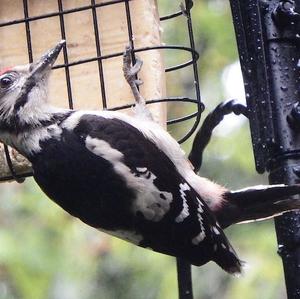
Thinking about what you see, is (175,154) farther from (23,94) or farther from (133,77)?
(23,94)

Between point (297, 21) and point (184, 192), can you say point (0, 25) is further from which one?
point (297, 21)

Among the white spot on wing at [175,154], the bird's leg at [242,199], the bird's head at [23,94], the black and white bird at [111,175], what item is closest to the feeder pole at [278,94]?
the bird's leg at [242,199]

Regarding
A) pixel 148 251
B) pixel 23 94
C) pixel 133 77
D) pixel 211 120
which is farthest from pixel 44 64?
pixel 148 251

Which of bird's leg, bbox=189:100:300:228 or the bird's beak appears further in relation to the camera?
the bird's beak

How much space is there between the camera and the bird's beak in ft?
11.3

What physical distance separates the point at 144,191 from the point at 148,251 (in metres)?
2.52

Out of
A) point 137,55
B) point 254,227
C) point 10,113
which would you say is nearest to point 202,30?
point 254,227

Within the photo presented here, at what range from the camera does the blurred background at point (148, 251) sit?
17.3 feet

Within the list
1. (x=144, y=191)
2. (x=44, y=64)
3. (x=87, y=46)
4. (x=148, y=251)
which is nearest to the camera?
(x=144, y=191)

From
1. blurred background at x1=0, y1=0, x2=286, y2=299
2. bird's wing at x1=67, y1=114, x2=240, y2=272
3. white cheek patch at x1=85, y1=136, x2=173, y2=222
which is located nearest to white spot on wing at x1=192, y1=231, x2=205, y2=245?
bird's wing at x1=67, y1=114, x2=240, y2=272

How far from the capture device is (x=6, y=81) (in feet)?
11.6

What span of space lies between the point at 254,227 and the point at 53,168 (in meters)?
2.93

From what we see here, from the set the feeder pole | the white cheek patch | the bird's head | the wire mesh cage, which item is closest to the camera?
the feeder pole

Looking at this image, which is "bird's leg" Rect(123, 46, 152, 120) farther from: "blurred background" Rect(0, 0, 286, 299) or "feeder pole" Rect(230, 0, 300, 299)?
"blurred background" Rect(0, 0, 286, 299)
